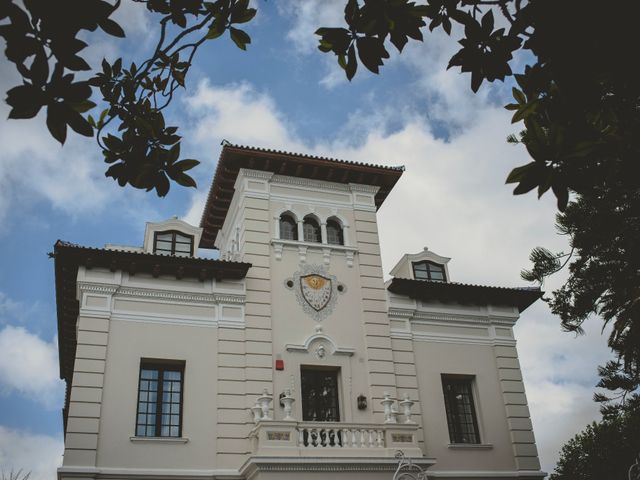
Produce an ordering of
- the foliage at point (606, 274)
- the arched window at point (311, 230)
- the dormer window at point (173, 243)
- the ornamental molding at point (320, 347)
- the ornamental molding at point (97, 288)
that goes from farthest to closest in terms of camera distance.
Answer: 1. the arched window at point (311, 230)
2. the dormer window at point (173, 243)
3. the ornamental molding at point (320, 347)
4. the ornamental molding at point (97, 288)
5. the foliage at point (606, 274)

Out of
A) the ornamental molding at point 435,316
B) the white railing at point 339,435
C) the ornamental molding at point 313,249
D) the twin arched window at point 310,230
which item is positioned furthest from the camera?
the twin arched window at point 310,230

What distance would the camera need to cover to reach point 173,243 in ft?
64.0

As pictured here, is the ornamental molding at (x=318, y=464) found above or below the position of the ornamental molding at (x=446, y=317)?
below

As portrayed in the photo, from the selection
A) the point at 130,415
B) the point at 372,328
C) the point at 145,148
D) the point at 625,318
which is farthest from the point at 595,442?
the point at 145,148

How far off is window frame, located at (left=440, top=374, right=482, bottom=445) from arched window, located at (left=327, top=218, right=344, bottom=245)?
17.3 feet

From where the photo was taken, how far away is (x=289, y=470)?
15367mm

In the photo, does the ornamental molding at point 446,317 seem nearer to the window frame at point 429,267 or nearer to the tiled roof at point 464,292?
the tiled roof at point 464,292

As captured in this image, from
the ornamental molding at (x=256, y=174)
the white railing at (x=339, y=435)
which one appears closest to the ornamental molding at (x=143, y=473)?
the white railing at (x=339, y=435)

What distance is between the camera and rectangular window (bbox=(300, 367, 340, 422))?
17.8 m

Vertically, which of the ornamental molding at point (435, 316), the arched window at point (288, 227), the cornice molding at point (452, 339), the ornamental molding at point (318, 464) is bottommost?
the ornamental molding at point (318, 464)

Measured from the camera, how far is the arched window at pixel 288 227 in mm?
20469

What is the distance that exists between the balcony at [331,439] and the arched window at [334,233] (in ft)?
20.3

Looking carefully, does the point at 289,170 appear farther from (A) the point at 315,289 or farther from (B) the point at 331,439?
(B) the point at 331,439

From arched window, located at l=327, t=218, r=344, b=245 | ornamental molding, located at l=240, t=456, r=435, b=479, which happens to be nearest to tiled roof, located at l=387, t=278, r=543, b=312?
arched window, located at l=327, t=218, r=344, b=245
